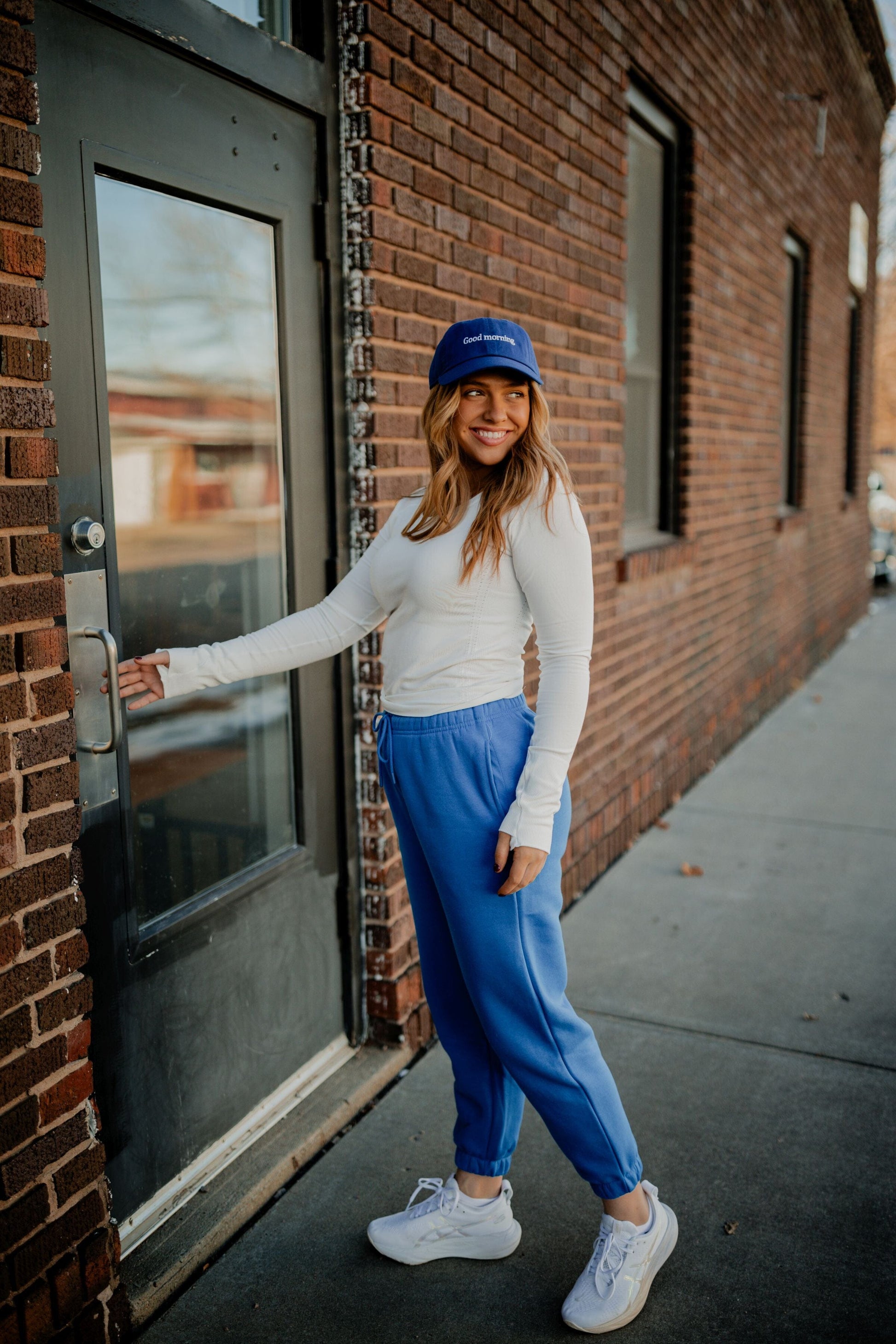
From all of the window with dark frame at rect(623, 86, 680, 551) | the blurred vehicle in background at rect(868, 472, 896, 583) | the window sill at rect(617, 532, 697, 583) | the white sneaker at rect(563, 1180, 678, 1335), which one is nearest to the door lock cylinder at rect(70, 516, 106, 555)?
the white sneaker at rect(563, 1180, 678, 1335)

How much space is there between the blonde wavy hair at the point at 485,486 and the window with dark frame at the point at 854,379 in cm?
1033

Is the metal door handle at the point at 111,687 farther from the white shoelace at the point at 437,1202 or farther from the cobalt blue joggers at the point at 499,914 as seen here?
the white shoelace at the point at 437,1202

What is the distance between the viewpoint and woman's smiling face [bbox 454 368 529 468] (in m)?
2.15

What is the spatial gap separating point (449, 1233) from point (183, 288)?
2.17 metres

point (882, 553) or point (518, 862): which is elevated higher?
point (518, 862)

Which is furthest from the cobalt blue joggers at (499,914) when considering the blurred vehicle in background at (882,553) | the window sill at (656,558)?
the blurred vehicle in background at (882,553)

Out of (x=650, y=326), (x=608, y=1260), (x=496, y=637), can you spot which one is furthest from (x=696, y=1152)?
(x=650, y=326)

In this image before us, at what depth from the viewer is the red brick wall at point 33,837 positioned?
190 cm

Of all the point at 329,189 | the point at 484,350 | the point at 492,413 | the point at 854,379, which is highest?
the point at 854,379

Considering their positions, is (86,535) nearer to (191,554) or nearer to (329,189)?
(191,554)

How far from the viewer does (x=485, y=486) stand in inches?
88.3

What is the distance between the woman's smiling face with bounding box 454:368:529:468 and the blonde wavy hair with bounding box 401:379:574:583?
0.04ft

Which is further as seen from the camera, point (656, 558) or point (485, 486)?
point (656, 558)

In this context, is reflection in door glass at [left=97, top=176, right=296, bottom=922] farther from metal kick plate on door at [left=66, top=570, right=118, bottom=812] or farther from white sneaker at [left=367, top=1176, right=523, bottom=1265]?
white sneaker at [left=367, top=1176, right=523, bottom=1265]
